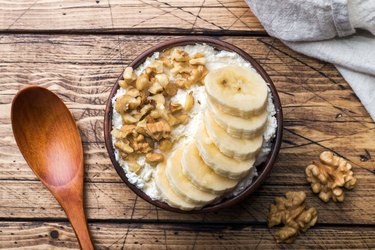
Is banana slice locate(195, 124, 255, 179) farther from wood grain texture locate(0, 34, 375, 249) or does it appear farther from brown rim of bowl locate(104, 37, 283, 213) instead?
wood grain texture locate(0, 34, 375, 249)

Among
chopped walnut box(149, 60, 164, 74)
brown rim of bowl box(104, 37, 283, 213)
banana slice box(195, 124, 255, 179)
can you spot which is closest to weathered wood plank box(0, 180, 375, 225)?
brown rim of bowl box(104, 37, 283, 213)

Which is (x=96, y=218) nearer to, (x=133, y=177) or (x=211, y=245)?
(x=133, y=177)

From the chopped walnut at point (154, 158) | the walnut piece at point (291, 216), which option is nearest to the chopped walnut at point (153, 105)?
the chopped walnut at point (154, 158)

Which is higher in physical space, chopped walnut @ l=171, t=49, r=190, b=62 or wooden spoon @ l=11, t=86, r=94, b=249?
chopped walnut @ l=171, t=49, r=190, b=62

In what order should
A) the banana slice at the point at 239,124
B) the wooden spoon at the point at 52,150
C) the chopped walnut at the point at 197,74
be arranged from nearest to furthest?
1. the banana slice at the point at 239,124
2. the chopped walnut at the point at 197,74
3. the wooden spoon at the point at 52,150

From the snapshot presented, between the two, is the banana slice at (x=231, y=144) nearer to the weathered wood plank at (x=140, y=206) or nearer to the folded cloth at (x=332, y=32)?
the weathered wood plank at (x=140, y=206)

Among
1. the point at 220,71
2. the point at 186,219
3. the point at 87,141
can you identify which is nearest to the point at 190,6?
the point at 220,71

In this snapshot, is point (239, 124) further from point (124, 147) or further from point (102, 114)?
point (102, 114)
